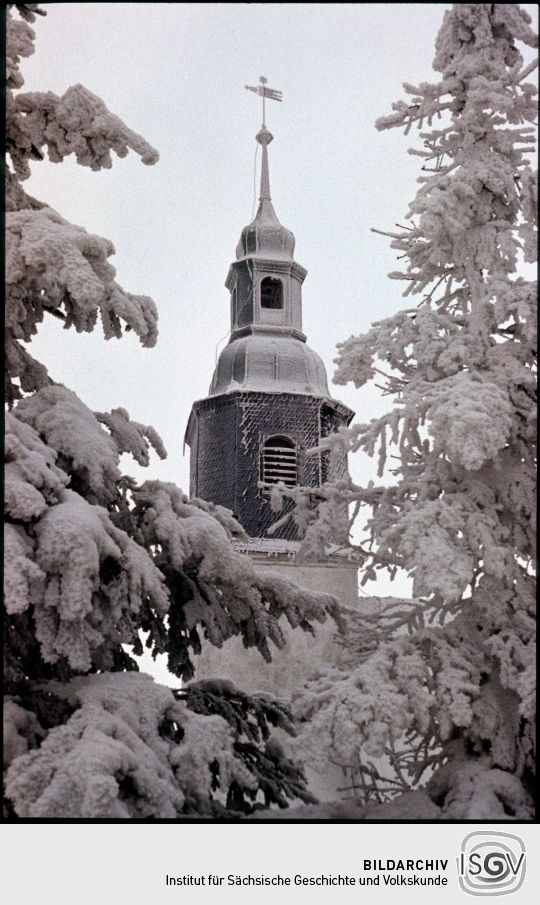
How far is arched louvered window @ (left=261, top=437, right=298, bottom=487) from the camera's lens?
52.1 ft

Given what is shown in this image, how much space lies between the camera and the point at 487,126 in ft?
27.2

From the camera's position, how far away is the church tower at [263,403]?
15.8 m

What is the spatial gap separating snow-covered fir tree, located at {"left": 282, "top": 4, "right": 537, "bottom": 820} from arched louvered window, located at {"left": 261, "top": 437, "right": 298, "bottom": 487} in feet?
23.3

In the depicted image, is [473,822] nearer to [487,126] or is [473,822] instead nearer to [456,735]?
[456,735]

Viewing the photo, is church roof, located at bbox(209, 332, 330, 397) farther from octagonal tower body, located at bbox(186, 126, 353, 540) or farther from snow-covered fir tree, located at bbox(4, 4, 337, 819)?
snow-covered fir tree, located at bbox(4, 4, 337, 819)

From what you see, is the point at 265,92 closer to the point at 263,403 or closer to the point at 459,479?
the point at 459,479

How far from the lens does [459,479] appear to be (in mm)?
7797

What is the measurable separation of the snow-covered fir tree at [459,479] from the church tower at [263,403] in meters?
7.03

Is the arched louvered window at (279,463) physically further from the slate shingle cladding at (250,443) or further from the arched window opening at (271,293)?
the arched window opening at (271,293)
